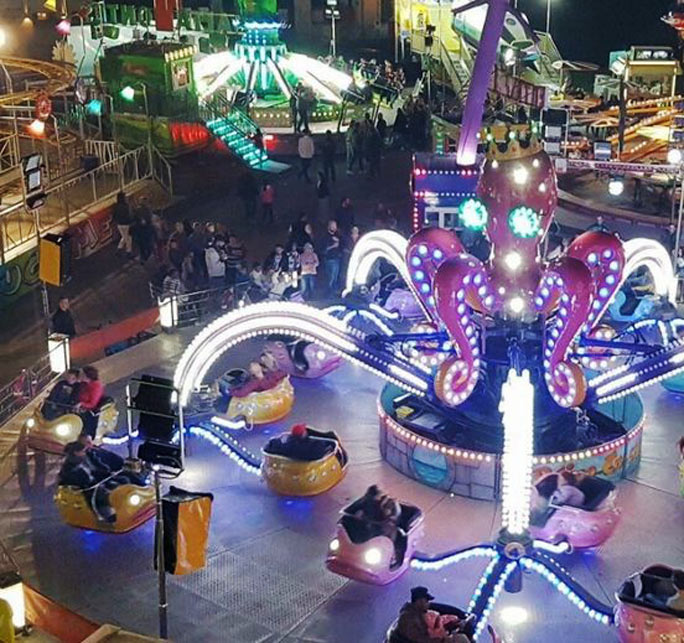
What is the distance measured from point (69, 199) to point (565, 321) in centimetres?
1706

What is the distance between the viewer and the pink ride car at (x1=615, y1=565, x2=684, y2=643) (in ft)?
37.5

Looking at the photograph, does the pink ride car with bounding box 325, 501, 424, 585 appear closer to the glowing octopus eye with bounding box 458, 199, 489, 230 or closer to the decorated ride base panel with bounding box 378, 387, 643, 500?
the decorated ride base panel with bounding box 378, 387, 643, 500

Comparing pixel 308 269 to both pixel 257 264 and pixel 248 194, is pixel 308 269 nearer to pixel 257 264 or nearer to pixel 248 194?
pixel 257 264

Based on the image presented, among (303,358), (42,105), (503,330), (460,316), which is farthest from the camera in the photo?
(42,105)

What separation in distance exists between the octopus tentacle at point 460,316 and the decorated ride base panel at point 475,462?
814 mm

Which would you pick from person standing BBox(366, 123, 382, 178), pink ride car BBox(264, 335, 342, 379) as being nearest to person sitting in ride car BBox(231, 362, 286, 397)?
pink ride car BBox(264, 335, 342, 379)

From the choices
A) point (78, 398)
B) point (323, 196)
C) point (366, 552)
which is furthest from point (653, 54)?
point (366, 552)

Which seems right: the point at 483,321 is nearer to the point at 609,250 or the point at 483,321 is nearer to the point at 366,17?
the point at 609,250

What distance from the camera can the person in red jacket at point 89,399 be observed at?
16.3 meters

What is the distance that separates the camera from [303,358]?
61.0 ft

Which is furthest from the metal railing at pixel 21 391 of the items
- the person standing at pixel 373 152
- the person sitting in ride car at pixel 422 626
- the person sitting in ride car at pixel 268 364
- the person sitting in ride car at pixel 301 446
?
the person standing at pixel 373 152

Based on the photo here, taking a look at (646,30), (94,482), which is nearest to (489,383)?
(94,482)

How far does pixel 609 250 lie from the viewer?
14984mm

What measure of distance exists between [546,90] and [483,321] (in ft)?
44.7
